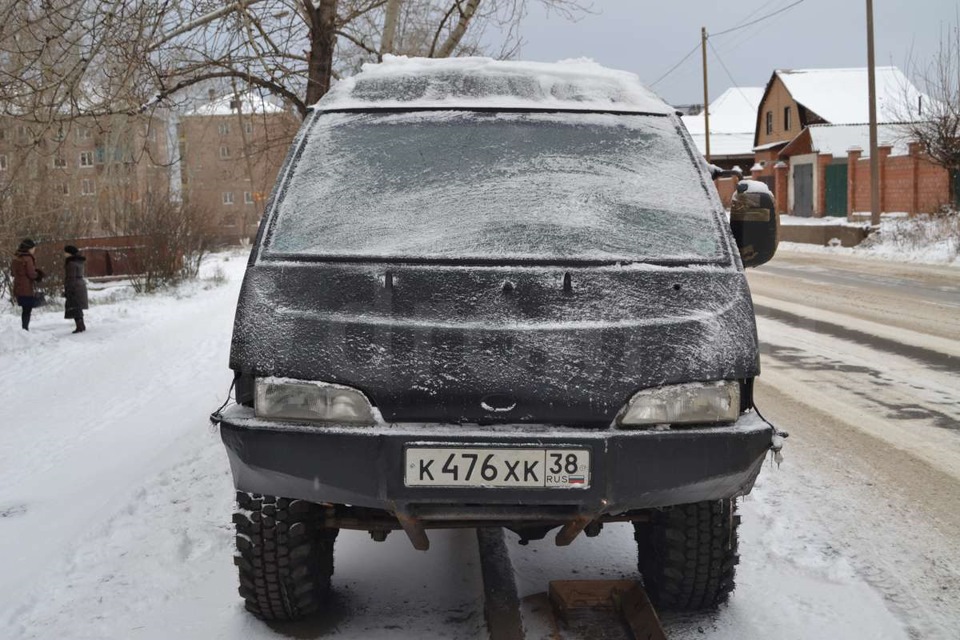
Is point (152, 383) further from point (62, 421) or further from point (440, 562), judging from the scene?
point (440, 562)

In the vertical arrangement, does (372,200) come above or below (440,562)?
above

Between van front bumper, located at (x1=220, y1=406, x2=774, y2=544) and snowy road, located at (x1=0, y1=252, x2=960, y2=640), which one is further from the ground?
van front bumper, located at (x1=220, y1=406, x2=774, y2=544)

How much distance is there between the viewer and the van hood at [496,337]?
279 cm

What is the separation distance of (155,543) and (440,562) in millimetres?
1380

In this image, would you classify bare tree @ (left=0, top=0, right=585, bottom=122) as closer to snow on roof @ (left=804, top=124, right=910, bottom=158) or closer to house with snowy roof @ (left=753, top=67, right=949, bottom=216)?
house with snowy roof @ (left=753, top=67, right=949, bottom=216)

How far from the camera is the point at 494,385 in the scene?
2787 mm

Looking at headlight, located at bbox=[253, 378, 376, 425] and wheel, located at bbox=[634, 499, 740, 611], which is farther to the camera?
wheel, located at bbox=[634, 499, 740, 611]

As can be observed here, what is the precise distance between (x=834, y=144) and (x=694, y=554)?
158 feet

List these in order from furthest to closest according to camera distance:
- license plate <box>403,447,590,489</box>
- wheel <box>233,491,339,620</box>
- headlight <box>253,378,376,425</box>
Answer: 1. wheel <box>233,491,339,620</box>
2. headlight <box>253,378,376,425</box>
3. license plate <box>403,447,590,489</box>

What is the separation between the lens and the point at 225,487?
513cm

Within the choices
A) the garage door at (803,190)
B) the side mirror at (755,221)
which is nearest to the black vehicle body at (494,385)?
the side mirror at (755,221)

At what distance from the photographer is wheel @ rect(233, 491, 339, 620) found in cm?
304

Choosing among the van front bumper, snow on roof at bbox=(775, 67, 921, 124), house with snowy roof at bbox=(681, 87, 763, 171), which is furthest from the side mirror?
house with snowy roof at bbox=(681, 87, 763, 171)

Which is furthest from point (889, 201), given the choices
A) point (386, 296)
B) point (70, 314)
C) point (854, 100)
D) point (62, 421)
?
point (386, 296)
